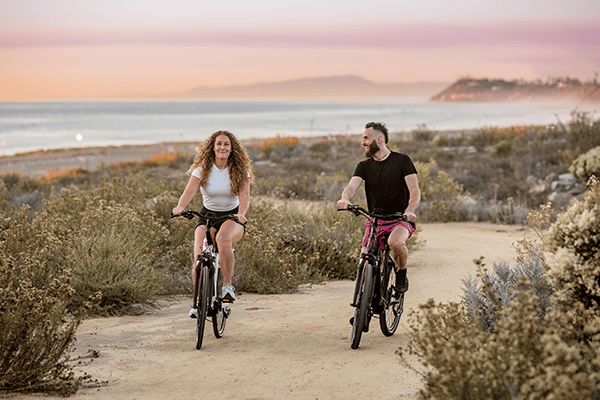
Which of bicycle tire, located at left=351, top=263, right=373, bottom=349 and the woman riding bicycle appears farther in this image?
the woman riding bicycle

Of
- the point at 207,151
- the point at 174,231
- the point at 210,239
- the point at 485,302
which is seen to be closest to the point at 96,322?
the point at 210,239

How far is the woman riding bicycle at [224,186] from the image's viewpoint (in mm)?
6070

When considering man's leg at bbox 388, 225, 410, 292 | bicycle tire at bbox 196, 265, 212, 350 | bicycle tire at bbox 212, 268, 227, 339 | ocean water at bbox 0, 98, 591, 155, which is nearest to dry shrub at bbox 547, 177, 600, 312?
man's leg at bbox 388, 225, 410, 292

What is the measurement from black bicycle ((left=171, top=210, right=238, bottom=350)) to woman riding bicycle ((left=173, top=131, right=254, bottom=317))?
0.26 feet

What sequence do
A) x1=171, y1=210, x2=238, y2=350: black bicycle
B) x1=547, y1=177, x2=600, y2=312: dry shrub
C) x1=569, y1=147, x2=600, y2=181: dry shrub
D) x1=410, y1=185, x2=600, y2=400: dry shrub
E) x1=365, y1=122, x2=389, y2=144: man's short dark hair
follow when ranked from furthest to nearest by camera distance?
x1=569, y1=147, x2=600, y2=181: dry shrub → x1=365, y1=122, x2=389, y2=144: man's short dark hair → x1=171, y1=210, x2=238, y2=350: black bicycle → x1=547, y1=177, x2=600, y2=312: dry shrub → x1=410, y1=185, x2=600, y2=400: dry shrub

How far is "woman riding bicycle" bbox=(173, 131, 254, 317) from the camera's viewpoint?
6.07 meters

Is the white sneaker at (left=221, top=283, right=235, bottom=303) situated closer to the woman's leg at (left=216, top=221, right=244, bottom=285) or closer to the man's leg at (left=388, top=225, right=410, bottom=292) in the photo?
the woman's leg at (left=216, top=221, right=244, bottom=285)

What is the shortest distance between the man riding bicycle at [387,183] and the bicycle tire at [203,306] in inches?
52.8

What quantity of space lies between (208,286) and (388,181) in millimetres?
1856

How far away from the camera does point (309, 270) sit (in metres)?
9.00

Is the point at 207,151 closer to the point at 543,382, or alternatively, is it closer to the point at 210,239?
the point at 210,239

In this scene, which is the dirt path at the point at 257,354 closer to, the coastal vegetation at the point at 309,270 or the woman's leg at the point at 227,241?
the coastal vegetation at the point at 309,270

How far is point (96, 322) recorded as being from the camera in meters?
6.71

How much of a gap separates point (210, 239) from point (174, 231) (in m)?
3.96
